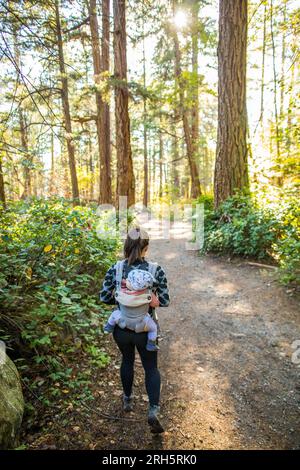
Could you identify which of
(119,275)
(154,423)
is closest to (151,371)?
(154,423)

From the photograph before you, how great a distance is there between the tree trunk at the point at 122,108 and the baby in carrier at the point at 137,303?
8.60 metres

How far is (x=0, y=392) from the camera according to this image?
227 centimetres

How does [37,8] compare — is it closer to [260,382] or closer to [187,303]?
[187,303]

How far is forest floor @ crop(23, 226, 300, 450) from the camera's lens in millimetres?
2604

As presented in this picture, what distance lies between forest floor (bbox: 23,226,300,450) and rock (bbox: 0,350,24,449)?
10.7 inches

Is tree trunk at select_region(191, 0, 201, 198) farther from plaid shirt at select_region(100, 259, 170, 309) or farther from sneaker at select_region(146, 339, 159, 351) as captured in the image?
sneaker at select_region(146, 339, 159, 351)

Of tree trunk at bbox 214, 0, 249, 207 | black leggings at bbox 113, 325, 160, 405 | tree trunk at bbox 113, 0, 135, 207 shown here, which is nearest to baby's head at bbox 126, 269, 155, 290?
black leggings at bbox 113, 325, 160, 405

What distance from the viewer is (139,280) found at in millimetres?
2502

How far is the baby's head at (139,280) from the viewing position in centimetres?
249

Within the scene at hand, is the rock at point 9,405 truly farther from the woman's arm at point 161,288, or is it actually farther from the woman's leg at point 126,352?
the woman's arm at point 161,288

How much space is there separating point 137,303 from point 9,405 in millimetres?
1274

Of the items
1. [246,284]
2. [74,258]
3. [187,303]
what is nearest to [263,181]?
[246,284]

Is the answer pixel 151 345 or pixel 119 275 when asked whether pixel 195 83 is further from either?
pixel 151 345

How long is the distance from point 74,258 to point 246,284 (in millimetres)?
3678
